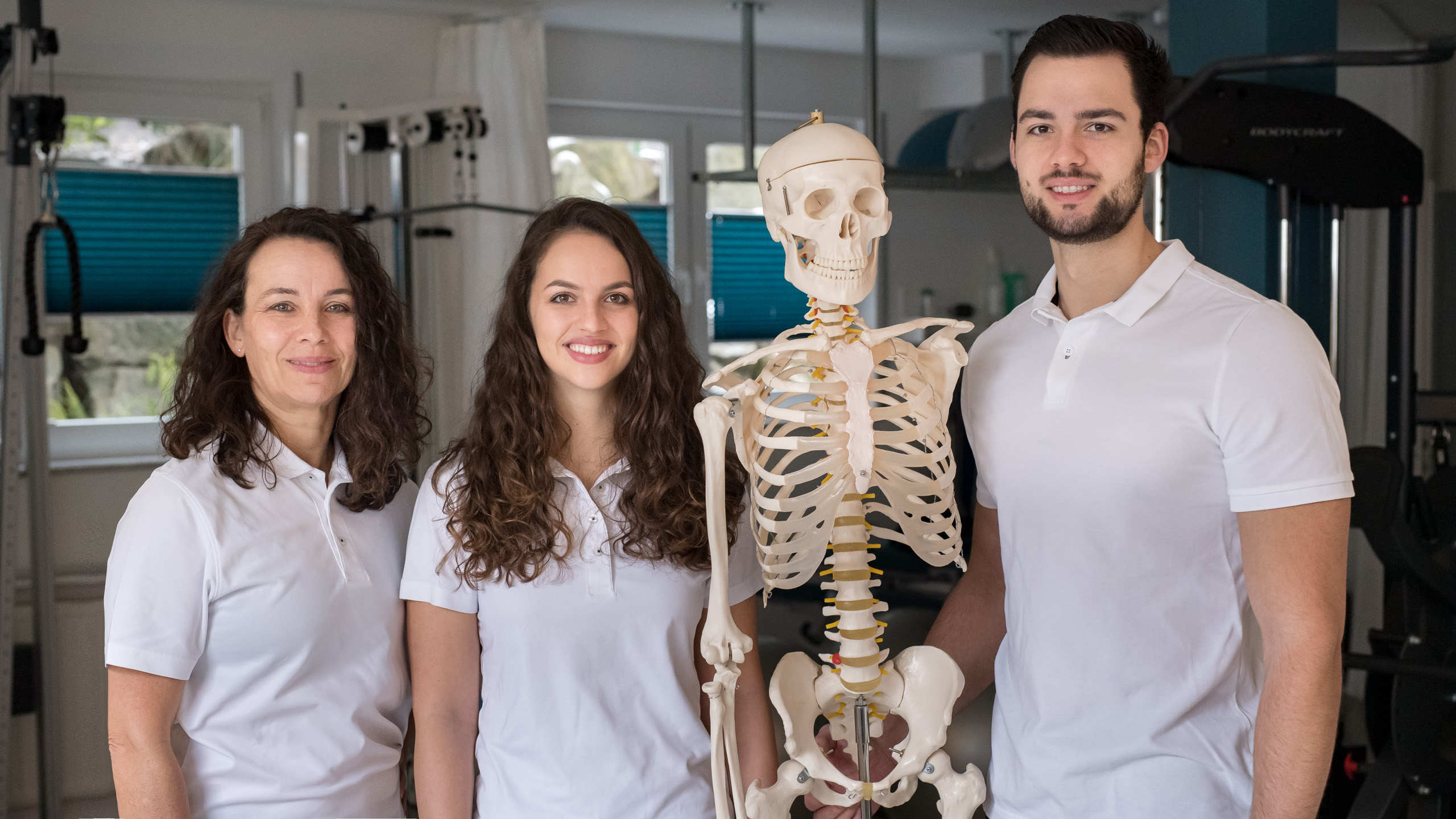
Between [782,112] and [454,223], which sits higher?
[782,112]

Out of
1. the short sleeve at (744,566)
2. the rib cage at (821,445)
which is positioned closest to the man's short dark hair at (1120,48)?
the rib cage at (821,445)

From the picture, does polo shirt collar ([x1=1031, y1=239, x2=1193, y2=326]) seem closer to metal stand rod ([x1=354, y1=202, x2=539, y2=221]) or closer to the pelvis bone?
the pelvis bone

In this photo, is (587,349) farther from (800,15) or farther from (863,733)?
(800,15)

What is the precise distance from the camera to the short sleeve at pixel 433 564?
1377 mm

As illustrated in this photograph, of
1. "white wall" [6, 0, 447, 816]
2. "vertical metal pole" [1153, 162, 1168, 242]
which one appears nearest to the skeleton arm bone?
"vertical metal pole" [1153, 162, 1168, 242]

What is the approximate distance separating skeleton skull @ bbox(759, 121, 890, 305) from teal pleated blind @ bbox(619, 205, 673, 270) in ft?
11.4

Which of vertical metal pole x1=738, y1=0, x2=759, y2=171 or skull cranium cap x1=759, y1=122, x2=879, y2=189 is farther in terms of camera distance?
vertical metal pole x1=738, y1=0, x2=759, y2=171

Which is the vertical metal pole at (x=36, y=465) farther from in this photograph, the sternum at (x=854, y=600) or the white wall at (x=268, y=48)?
the sternum at (x=854, y=600)

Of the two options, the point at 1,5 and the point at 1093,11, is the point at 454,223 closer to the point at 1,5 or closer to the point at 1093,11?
the point at 1,5

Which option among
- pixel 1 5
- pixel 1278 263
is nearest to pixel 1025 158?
pixel 1278 263

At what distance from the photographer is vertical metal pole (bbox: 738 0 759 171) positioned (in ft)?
13.7

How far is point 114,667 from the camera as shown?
51.9 inches

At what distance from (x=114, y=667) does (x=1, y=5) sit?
3.03 meters

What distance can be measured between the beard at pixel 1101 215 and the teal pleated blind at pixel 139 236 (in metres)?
3.11
